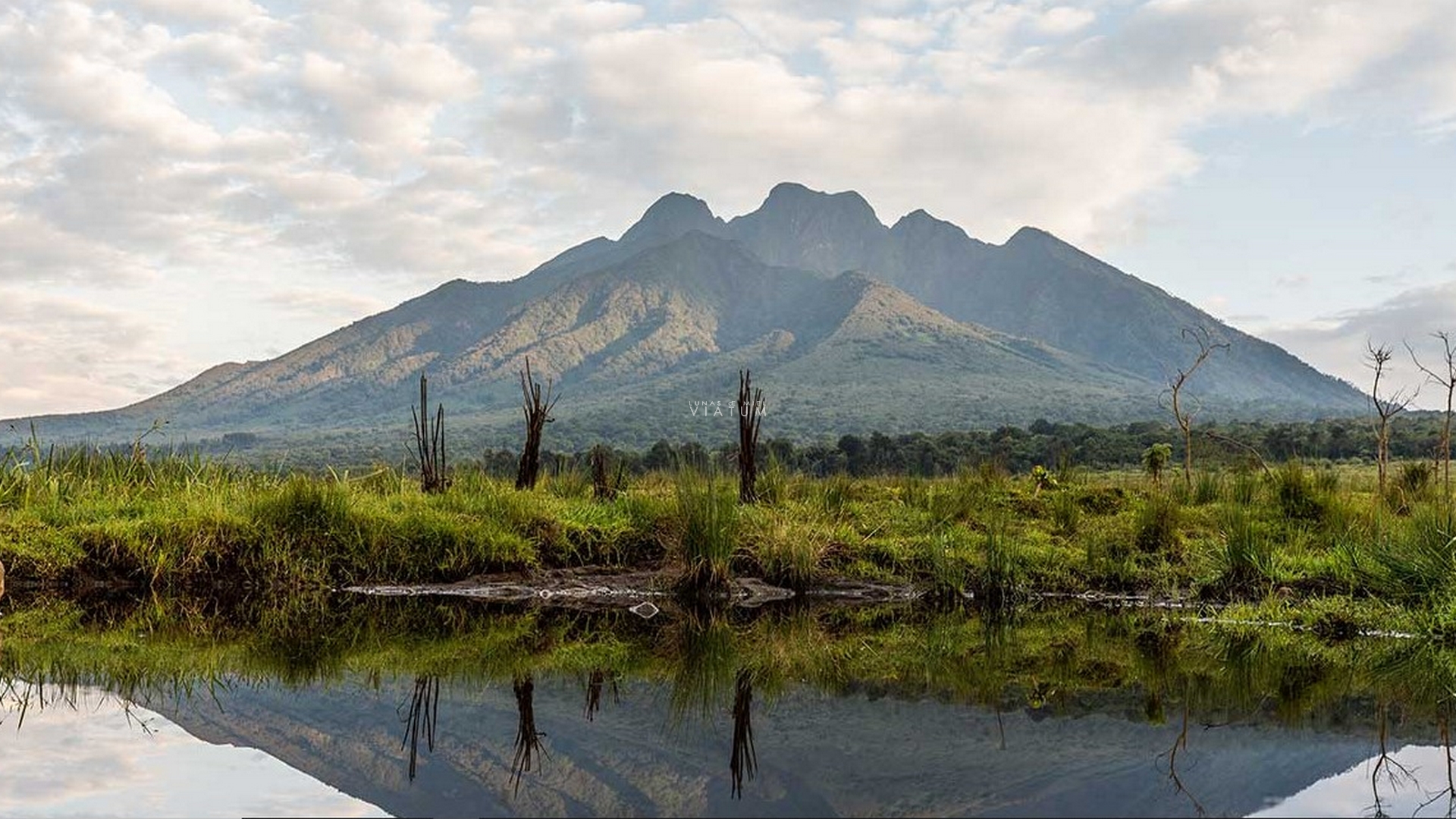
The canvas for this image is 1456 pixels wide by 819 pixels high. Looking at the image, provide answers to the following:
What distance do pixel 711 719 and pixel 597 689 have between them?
117 centimetres

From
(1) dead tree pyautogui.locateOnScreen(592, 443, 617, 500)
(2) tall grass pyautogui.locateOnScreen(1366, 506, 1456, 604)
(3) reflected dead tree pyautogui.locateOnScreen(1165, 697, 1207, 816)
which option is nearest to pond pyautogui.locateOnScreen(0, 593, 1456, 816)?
(3) reflected dead tree pyautogui.locateOnScreen(1165, 697, 1207, 816)

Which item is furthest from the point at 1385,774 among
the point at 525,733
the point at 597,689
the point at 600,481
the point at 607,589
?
the point at 600,481

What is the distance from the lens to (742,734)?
612cm

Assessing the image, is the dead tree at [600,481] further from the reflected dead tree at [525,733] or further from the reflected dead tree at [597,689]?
the reflected dead tree at [525,733]

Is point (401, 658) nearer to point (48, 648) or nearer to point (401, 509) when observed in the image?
point (48, 648)

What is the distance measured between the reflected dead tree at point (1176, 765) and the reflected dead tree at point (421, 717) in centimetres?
345

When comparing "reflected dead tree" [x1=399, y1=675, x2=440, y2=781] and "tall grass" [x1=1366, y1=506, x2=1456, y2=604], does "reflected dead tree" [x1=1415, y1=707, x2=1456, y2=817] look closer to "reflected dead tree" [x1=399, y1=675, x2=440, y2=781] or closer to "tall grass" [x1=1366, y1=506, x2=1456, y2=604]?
"tall grass" [x1=1366, y1=506, x2=1456, y2=604]

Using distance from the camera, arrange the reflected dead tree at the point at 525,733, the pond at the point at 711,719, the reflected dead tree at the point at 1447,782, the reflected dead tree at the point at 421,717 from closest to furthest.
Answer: the reflected dead tree at the point at 1447,782, the pond at the point at 711,719, the reflected dead tree at the point at 525,733, the reflected dead tree at the point at 421,717

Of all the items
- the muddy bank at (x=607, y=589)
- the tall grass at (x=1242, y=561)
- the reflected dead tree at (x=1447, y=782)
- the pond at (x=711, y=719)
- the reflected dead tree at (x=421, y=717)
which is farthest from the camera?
the muddy bank at (x=607, y=589)

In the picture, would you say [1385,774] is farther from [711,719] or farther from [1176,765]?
[711,719]

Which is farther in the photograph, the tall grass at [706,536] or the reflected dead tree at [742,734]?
the tall grass at [706,536]

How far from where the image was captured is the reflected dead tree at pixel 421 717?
5.85 meters

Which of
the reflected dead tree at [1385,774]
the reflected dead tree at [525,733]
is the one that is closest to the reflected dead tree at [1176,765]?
the reflected dead tree at [1385,774]

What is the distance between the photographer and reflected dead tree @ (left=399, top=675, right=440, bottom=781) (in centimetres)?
585
